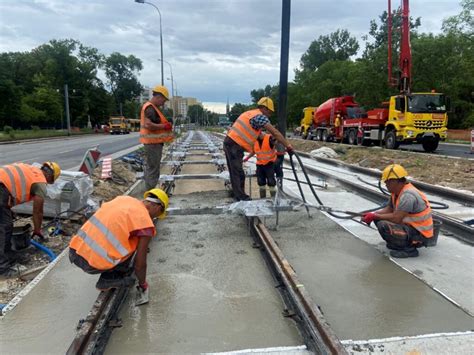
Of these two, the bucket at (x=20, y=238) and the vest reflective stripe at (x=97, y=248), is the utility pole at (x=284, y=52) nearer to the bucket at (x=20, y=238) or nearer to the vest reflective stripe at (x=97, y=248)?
the bucket at (x=20, y=238)

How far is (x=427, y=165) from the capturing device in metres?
11.7

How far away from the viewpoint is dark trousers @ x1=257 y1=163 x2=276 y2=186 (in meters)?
6.96

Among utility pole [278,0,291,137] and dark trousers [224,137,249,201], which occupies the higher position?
utility pole [278,0,291,137]

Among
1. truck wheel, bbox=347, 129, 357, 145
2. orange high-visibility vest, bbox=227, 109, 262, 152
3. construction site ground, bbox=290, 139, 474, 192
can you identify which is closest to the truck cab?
construction site ground, bbox=290, 139, 474, 192

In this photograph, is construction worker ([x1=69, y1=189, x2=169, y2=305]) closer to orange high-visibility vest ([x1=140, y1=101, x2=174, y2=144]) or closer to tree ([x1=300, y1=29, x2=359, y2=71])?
orange high-visibility vest ([x1=140, y1=101, x2=174, y2=144])

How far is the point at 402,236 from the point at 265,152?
3.03m

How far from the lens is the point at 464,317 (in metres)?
3.09

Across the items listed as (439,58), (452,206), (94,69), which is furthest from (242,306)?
(94,69)

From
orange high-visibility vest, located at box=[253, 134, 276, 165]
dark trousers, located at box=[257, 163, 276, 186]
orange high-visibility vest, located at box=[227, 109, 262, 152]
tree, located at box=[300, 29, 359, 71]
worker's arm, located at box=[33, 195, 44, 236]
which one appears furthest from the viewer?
tree, located at box=[300, 29, 359, 71]

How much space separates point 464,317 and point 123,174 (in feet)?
30.7

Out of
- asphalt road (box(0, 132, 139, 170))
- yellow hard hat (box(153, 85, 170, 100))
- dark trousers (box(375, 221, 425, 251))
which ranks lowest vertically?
asphalt road (box(0, 132, 139, 170))

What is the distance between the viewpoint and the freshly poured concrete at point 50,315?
2812 mm

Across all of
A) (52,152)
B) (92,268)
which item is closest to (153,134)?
(92,268)

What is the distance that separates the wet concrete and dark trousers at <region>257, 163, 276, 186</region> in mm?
1808
